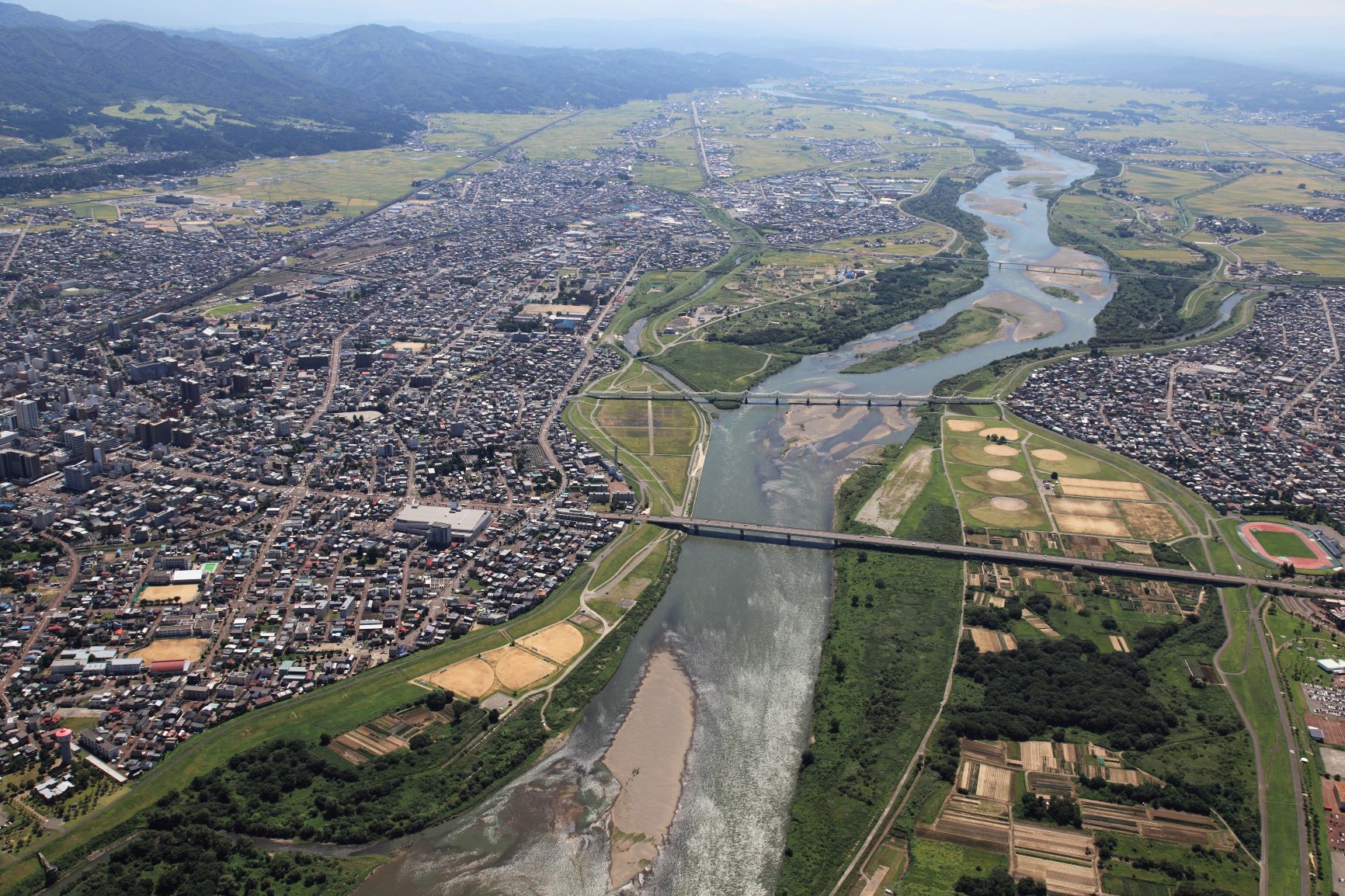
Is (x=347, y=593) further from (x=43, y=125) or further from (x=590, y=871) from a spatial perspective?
(x=43, y=125)

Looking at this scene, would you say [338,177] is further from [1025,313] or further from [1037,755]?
[1037,755]

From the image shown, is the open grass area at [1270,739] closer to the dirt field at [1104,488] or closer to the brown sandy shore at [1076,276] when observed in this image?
the dirt field at [1104,488]

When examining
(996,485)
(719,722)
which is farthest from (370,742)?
(996,485)

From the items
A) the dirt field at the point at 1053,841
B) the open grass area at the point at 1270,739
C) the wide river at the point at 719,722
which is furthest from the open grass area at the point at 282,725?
the open grass area at the point at 1270,739

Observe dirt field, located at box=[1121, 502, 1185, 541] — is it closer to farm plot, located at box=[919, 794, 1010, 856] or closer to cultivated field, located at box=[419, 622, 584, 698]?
farm plot, located at box=[919, 794, 1010, 856]

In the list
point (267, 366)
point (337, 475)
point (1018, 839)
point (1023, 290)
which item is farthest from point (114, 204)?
point (1018, 839)

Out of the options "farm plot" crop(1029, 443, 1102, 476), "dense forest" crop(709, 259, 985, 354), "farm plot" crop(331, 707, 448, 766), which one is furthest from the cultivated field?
"dense forest" crop(709, 259, 985, 354)
